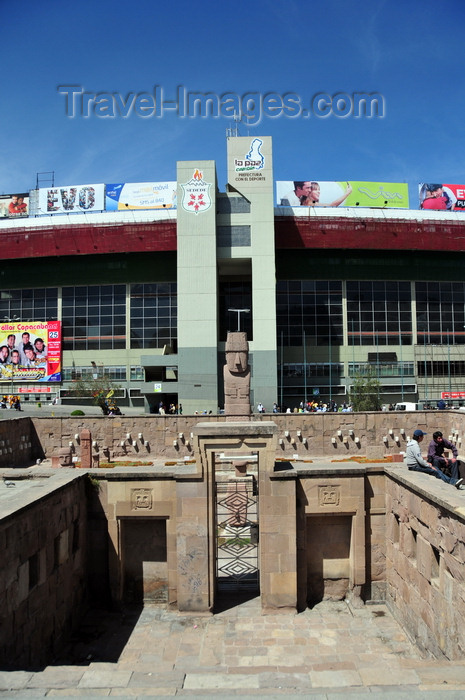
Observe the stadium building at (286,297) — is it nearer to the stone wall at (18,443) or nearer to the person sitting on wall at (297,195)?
the person sitting on wall at (297,195)

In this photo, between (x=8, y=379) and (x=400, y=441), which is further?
(x=8, y=379)

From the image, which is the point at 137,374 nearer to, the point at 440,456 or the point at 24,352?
the point at 24,352

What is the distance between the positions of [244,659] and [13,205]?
177 feet

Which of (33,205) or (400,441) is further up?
(33,205)

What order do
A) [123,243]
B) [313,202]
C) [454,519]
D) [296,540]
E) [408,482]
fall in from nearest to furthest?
[454,519]
[408,482]
[296,540]
[123,243]
[313,202]

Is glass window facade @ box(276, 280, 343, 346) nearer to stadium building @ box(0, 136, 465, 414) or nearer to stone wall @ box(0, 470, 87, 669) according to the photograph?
stadium building @ box(0, 136, 465, 414)

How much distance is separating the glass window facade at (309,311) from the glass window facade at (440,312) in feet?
26.1

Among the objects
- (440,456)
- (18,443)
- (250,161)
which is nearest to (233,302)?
(250,161)

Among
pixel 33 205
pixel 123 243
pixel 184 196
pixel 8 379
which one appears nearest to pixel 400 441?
pixel 184 196

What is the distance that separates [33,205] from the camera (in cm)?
5403

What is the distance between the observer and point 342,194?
52.4 metres

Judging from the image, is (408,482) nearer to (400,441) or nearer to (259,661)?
(259,661)

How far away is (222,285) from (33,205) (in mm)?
20805

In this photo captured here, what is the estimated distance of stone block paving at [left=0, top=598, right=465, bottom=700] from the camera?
670 cm
